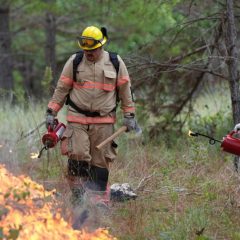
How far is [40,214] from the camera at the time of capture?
5.41m

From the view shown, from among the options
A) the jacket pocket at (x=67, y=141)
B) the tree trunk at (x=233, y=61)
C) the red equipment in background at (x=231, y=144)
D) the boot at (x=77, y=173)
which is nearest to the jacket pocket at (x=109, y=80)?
the jacket pocket at (x=67, y=141)

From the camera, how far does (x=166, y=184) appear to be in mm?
7469

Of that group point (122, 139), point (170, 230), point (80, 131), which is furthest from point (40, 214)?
point (122, 139)

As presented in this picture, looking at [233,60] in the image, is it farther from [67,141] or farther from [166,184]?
[67,141]

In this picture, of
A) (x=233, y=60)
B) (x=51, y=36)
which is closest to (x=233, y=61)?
(x=233, y=60)

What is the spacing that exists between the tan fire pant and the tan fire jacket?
0.27 feet

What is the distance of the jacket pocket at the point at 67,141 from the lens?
23.3ft

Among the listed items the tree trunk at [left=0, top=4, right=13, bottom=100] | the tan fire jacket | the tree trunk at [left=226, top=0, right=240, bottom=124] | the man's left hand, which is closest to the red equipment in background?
the man's left hand

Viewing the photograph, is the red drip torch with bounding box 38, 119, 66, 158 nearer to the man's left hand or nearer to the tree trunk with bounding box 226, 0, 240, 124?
the man's left hand

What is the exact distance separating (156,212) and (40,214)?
1646 millimetres

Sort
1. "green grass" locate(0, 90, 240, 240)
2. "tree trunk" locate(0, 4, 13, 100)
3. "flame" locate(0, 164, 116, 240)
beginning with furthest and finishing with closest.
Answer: "tree trunk" locate(0, 4, 13, 100), "green grass" locate(0, 90, 240, 240), "flame" locate(0, 164, 116, 240)

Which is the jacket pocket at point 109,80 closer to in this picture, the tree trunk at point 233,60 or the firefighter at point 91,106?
the firefighter at point 91,106

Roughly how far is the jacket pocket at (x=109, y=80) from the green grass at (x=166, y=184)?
1.15 meters

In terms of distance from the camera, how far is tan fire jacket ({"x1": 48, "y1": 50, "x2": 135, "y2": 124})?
7012 mm
